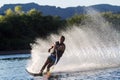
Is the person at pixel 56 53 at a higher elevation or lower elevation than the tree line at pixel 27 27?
higher

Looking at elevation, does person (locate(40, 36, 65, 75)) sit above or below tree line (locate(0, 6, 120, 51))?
above

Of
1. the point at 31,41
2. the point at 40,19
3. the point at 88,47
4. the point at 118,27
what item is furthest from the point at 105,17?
the point at 88,47

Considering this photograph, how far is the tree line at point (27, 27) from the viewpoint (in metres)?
99.2

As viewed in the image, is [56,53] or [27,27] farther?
[27,27]

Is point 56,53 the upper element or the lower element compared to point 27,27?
upper

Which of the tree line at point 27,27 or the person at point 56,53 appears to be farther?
the tree line at point 27,27

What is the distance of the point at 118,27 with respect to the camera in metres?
111

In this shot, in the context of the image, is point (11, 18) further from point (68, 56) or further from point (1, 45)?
point (68, 56)

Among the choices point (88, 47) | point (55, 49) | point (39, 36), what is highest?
point (55, 49)

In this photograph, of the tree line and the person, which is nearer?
the person

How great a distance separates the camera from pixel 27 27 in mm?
110188

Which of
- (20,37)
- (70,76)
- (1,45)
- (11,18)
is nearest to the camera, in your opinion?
(70,76)

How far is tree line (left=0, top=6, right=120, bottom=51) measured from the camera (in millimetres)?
99250

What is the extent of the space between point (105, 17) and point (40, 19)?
48.5ft
